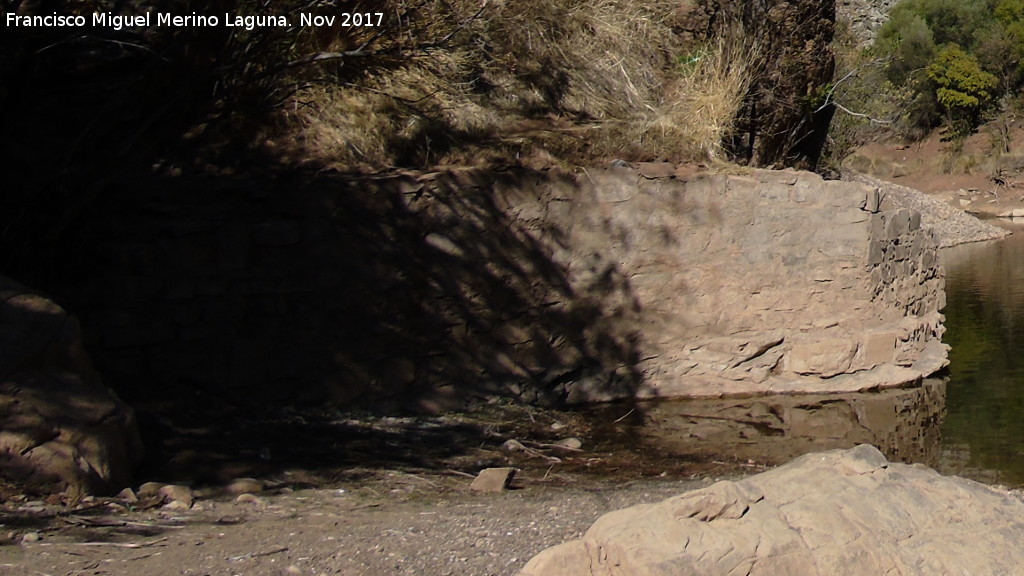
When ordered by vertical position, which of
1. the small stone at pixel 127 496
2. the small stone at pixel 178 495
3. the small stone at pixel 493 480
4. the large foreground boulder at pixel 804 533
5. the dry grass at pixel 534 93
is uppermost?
the dry grass at pixel 534 93

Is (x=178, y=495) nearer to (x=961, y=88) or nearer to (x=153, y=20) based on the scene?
(x=153, y=20)

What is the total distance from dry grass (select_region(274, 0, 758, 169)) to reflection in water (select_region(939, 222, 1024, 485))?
294cm

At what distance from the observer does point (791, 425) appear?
26.1 feet

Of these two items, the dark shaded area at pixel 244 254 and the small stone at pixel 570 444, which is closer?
the dark shaded area at pixel 244 254

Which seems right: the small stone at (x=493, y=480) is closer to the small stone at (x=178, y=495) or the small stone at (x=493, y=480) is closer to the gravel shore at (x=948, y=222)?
the small stone at (x=178, y=495)

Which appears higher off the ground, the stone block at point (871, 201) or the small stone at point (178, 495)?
the stone block at point (871, 201)

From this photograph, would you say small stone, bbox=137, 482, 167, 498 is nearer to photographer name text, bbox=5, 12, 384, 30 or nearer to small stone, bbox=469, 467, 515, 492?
small stone, bbox=469, 467, 515, 492

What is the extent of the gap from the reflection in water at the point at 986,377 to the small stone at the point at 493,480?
2.94 meters

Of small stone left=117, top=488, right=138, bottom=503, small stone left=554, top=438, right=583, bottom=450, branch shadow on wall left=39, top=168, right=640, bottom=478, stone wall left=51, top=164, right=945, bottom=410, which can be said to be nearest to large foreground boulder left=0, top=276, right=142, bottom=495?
small stone left=117, top=488, right=138, bottom=503

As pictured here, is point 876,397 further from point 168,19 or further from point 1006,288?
point 1006,288

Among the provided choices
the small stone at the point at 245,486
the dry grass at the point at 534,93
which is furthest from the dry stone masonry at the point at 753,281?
the small stone at the point at 245,486

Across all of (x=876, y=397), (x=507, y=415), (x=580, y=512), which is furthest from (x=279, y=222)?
(x=876, y=397)

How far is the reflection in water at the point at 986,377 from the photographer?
712cm

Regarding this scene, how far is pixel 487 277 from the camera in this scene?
26.8 ft
